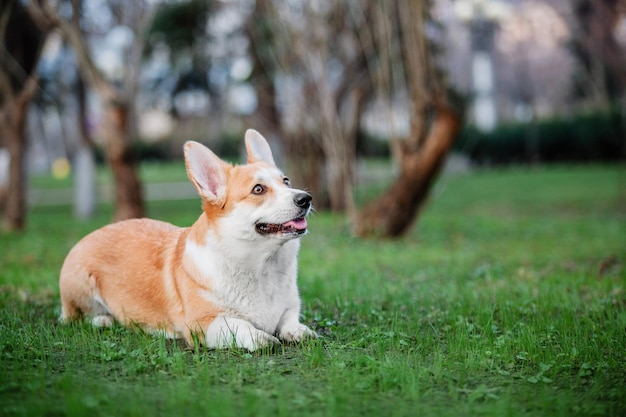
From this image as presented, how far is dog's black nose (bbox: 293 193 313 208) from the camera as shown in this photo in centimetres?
448

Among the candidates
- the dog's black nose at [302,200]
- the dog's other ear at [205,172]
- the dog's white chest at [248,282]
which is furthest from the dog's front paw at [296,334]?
the dog's other ear at [205,172]

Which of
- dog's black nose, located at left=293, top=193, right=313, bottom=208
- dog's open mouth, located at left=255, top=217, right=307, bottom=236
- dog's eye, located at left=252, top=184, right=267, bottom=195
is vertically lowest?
dog's open mouth, located at left=255, top=217, right=307, bottom=236

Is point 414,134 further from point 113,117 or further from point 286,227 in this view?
point 286,227

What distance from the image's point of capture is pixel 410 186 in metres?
10.9

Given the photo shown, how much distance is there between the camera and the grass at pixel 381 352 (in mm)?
3527

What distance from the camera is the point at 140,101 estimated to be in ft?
84.3

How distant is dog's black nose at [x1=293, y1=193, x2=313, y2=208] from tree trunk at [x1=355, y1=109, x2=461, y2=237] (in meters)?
6.49

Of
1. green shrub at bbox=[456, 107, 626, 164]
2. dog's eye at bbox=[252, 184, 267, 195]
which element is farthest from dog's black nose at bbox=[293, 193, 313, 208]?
green shrub at bbox=[456, 107, 626, 164]

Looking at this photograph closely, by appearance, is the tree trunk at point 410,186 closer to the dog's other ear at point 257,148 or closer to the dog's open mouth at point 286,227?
the dog's other ear at point 257,148

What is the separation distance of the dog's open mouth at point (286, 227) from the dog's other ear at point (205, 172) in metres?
0.35

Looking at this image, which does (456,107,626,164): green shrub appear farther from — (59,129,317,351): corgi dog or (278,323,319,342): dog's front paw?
(278,323,319,342): dog's front paw

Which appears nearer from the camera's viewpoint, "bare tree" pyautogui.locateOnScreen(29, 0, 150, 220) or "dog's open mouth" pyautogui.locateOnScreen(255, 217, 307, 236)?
"dog's open mouth" pyautogui.locateOnScreen(255, 217, 307, 236)

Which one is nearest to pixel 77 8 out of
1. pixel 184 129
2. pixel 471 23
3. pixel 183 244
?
pixel 471 23

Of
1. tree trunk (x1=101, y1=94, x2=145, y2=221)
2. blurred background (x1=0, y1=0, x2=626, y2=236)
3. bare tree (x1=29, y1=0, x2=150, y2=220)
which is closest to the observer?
blurred background (x1=0, y1=0, x2=626, y2=236)
